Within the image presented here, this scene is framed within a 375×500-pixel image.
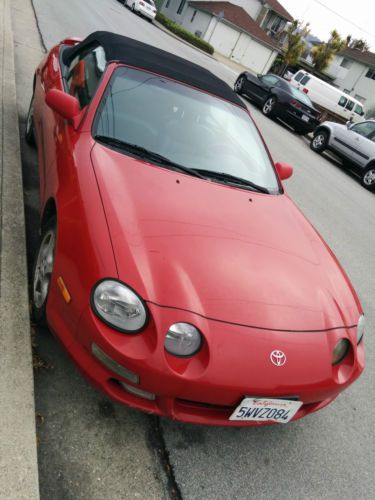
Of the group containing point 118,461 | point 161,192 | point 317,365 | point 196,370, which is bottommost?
point 118,461

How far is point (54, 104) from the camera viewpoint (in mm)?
2609

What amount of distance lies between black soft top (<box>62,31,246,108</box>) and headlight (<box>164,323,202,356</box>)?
2.07m

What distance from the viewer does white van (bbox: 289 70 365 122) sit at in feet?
66.4

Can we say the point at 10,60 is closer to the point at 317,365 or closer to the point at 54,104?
the point at 54,104

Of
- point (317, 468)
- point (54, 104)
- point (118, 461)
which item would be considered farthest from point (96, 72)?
point (317, 468)

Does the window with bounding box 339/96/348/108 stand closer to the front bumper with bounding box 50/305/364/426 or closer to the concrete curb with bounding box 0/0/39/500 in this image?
the concrete curb with bounding box 0/0/39/500

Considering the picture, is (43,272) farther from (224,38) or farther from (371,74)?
(371,74)

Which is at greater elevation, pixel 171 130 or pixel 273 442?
pixel 171 130

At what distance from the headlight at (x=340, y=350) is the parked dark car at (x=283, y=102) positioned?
12.6 metres

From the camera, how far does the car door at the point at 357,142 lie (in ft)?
35.1

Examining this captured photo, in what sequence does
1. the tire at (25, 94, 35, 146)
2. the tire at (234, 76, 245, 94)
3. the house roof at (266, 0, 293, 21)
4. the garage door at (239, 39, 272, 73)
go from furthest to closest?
the house roof at (266, 0, 293, 21) < the garage door at (239, 39, 272, 73) < the tire at (234, 76, 245, 94) < the tire at (25, 94, 35, 146)

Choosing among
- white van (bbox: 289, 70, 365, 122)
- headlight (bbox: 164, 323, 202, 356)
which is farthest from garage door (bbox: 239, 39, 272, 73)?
headlight (bbox: 164, 323, 202, 356)

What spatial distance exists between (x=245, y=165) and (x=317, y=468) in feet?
6.59

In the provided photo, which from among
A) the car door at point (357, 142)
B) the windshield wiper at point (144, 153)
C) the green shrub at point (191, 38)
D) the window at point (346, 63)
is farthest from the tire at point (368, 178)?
the window at point (346, 63)
